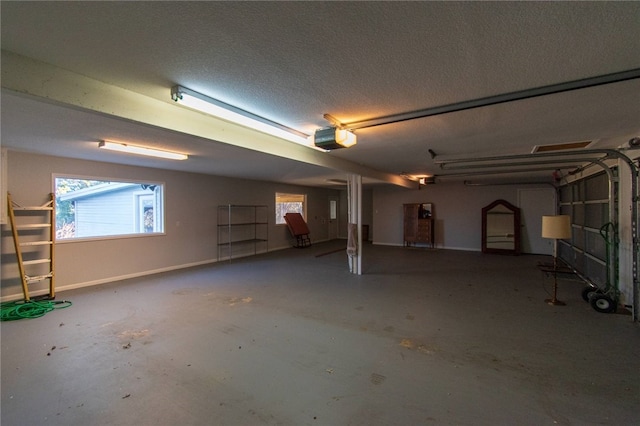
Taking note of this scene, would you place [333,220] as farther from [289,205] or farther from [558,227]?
[558,227]

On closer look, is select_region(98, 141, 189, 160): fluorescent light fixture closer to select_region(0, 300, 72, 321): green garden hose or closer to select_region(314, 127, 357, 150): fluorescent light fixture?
select_region(0, 300, 72, 321): green garden hose

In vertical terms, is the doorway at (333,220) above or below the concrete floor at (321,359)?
above

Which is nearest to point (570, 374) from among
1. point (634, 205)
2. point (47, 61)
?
point (634, 205)

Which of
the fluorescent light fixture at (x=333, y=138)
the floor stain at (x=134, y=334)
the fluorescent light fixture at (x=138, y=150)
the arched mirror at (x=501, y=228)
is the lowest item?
the floor stain at (x=134, y=334)

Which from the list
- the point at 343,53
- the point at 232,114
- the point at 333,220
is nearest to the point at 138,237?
the point at 232,114

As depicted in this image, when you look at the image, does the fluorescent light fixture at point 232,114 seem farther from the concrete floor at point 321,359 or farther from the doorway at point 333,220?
the doorway at point 333,220

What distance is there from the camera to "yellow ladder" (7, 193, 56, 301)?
4.09 m

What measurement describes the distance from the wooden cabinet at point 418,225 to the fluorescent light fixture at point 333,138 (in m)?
7.33

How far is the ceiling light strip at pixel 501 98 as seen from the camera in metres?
1.80

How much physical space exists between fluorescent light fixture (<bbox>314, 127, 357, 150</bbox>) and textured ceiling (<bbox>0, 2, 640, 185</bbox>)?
148mm

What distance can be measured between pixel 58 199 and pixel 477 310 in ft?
22.5

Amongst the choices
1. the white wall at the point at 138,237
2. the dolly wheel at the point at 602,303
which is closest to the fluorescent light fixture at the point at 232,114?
the white wall at the point at 138,237

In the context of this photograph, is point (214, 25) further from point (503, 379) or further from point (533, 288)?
point (533, 288)

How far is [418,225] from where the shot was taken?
9586mm
